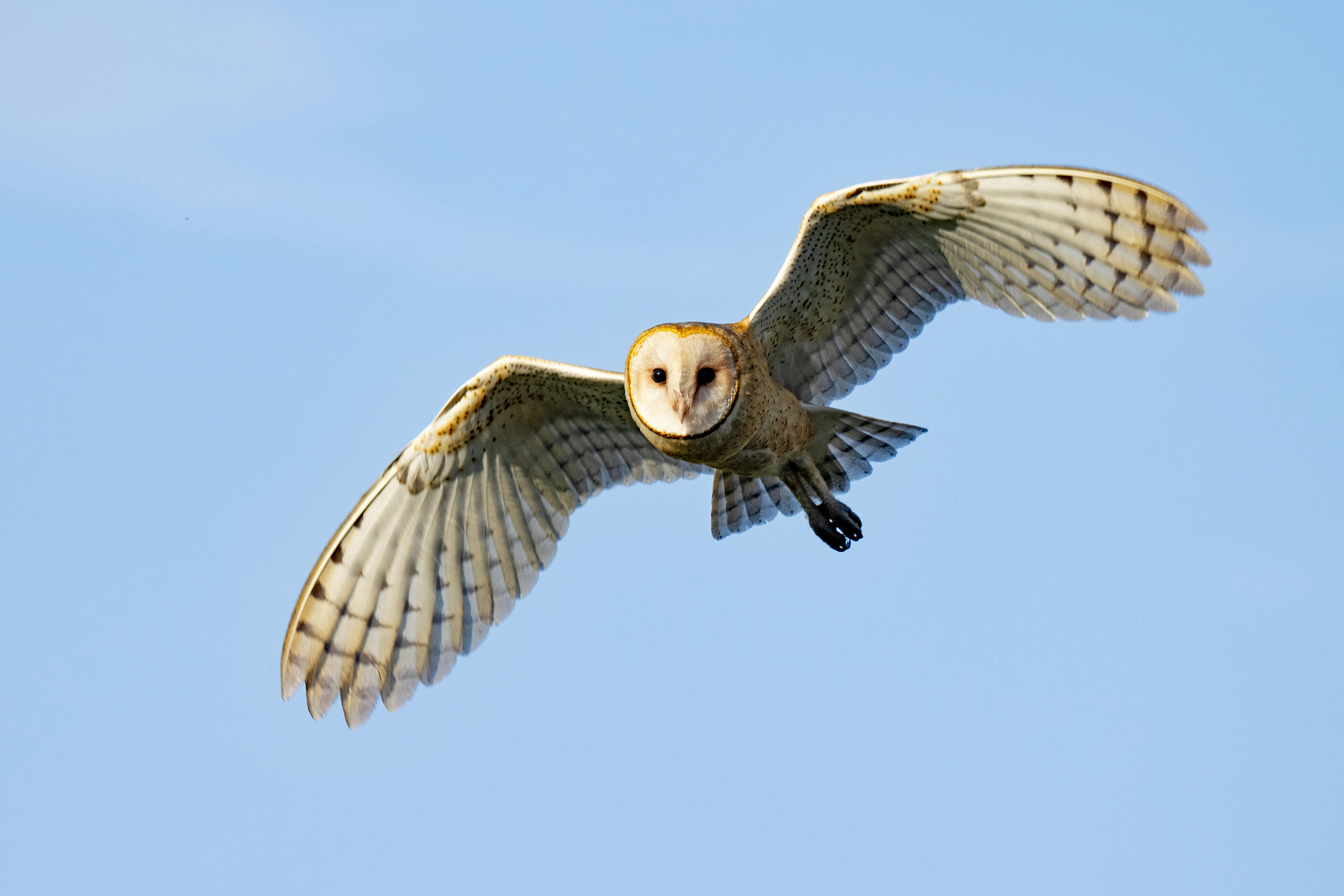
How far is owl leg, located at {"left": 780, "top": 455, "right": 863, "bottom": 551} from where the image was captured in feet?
37.2

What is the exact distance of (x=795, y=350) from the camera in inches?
439

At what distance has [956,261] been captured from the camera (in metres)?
10.3

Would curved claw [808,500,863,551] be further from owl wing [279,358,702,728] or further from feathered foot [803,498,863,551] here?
owl wing [279,358,702,728]

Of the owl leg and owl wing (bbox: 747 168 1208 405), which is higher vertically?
owl wing (bbox: 747 168 1208 405)

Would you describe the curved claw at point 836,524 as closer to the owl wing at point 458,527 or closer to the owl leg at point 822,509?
the owl leg at point 822,509

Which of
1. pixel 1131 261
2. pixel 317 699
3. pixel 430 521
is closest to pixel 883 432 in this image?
pixel 1131 261

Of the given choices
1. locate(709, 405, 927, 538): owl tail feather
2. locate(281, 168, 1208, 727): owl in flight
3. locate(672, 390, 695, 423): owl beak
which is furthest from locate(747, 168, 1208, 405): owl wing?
locate(672, 390, 695, 423): owl beak

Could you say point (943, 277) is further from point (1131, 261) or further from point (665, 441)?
point (665, 441)

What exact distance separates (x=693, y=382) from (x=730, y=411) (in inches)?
11.8

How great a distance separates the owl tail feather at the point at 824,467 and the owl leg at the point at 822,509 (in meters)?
0.14

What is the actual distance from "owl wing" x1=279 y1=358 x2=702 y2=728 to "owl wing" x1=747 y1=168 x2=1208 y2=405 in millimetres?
1384

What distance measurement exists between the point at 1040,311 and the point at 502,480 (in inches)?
162

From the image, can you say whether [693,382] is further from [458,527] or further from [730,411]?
[458,527]

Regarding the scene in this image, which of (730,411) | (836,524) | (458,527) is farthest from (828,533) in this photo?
(458,527)
